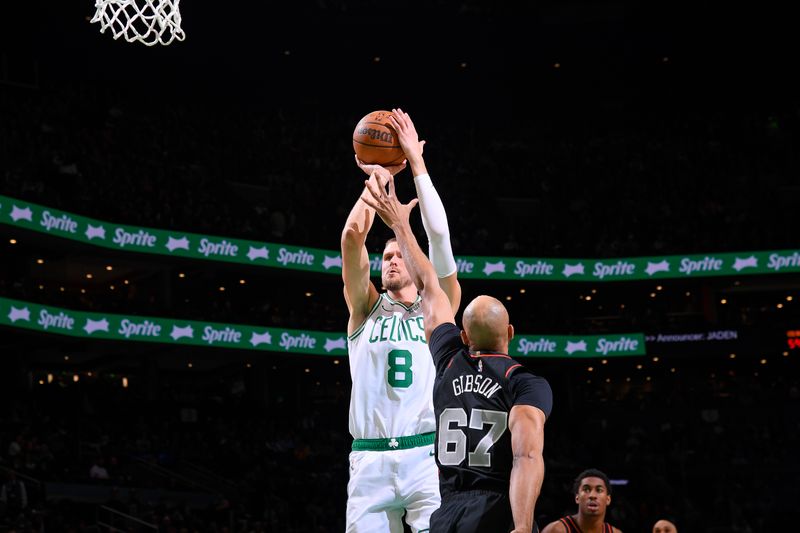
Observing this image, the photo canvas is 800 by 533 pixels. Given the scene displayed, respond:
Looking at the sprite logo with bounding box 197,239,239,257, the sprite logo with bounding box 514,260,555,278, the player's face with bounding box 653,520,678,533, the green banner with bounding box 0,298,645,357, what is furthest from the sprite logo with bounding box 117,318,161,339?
the player's face with bounding box 653,520,678,533

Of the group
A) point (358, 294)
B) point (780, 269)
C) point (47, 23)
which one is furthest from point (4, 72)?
point (358, 294)

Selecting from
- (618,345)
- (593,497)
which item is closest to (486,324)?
(593,497)

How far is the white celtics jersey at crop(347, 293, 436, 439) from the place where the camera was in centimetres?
632

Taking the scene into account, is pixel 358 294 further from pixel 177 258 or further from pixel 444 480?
pixel 177 258

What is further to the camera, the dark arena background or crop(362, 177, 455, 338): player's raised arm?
the dark arena background

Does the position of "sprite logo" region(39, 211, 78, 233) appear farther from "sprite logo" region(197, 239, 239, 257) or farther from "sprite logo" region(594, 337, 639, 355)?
"sprite logo" region(594, 337, 639, 355)

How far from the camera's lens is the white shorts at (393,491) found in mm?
6152

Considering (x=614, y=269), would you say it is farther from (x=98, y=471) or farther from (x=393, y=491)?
(x=393, y=491)

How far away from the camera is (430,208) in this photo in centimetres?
Answer: 575

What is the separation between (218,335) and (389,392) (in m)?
19.5

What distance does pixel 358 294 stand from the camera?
6.54 metres

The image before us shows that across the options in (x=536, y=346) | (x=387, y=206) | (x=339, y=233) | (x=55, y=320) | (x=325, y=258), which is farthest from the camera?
(x=339, y=233)

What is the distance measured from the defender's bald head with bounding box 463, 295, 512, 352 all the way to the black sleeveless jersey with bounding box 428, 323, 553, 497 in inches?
2.2

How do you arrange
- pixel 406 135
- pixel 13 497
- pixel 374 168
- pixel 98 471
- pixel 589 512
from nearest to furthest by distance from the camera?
1. pixel 406 135
2. pixel 374 168
3. pixel 589 512
4. pixel 13 497
5. pixel 98 471
